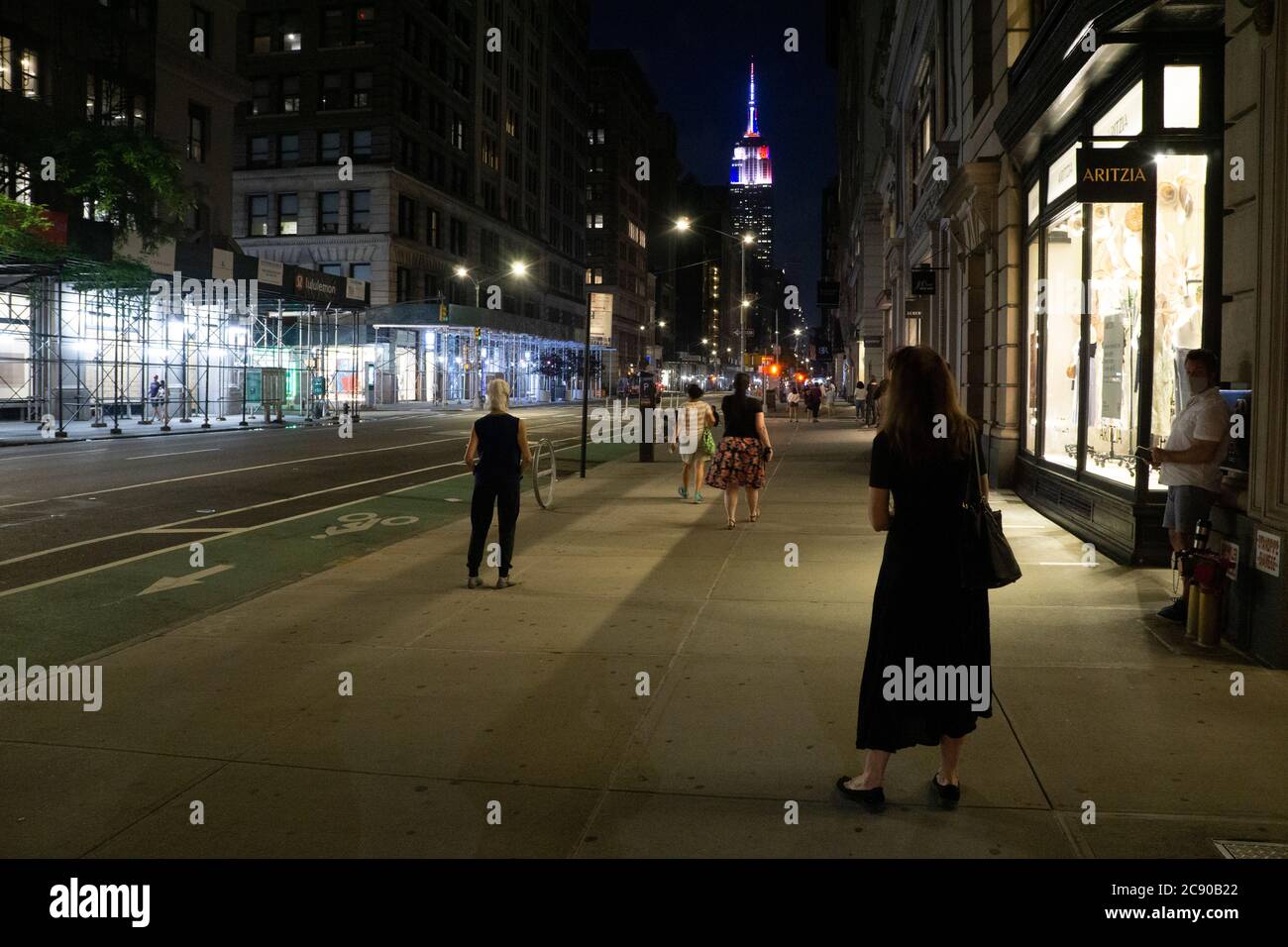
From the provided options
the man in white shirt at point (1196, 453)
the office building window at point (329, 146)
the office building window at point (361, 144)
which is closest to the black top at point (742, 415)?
the man in white shirt at point (1196, 453)

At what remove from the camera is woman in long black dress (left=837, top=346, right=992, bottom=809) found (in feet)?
15.1

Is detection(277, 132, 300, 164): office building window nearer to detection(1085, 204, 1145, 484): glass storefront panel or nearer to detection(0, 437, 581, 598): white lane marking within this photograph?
detection(0, 437, 581, 598): white lane marking

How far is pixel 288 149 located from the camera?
217 ft

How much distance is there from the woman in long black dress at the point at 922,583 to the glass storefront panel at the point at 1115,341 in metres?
6.87

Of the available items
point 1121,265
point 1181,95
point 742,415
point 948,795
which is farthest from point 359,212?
point 948,795

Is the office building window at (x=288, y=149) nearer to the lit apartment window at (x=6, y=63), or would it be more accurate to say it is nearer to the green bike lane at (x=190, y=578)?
A: the lit apartment window at (x=6, y=63)

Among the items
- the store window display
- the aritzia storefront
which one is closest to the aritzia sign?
the aritzia storefront

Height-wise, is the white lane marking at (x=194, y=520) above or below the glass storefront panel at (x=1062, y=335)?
below

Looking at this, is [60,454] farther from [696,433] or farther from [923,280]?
[923,280]

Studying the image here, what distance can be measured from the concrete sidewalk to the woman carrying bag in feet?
1.26

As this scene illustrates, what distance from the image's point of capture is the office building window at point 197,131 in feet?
151

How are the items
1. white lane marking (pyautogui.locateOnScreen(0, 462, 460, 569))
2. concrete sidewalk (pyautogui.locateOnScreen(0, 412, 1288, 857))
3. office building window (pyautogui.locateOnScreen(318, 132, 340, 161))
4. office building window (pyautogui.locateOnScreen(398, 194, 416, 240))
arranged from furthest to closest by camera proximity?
office building window (pyautogui.locateOnScreen(398, 194, 416, 240)) < office building window (pyautogui.locateOnScreen(318, 132, 340, 161)) < white lane marking (pyautogui.locateOnScreen(0, 462, 460, 569)) < concrete sidewalk (pyautogui.locateOnScreen(0, 412, 1288, 857))

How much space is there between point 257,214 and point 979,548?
69.0 m
